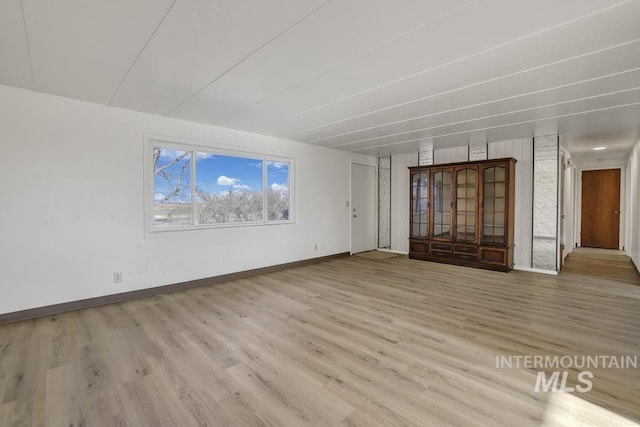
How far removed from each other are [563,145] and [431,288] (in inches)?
158

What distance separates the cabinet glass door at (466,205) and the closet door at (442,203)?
0.15m

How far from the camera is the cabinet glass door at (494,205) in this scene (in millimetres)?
5336

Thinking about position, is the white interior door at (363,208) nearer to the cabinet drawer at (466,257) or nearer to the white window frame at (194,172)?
the white window frame at (194,172)

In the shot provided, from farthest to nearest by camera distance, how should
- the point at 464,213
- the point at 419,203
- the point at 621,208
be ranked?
the point at 621,208 < the point at 419,203 < the point at 464,213

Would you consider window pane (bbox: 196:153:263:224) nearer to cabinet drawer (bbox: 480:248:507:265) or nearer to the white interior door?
the white interior door

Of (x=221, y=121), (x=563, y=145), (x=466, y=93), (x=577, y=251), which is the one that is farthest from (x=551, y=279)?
(x=221, y=121)

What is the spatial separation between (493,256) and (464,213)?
0.95m

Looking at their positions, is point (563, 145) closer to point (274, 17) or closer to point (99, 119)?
point (274, 17)

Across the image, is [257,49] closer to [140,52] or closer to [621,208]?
[140,52]

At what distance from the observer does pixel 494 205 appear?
17.9 feet

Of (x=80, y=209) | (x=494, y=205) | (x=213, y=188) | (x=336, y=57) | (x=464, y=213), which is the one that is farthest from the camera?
(x=464, y=213)

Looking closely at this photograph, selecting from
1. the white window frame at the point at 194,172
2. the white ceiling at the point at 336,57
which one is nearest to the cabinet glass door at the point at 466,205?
the white ceiling at the point at 336,57

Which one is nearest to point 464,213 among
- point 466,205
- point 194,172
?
point 466,205

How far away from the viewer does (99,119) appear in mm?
3549
